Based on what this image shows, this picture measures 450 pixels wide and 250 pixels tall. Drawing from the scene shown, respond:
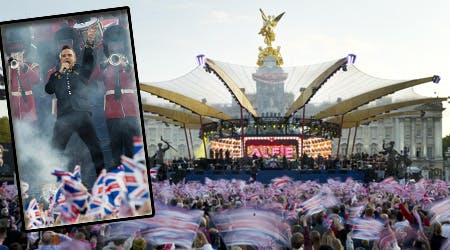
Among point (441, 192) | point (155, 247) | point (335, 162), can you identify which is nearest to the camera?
point (155, 247)

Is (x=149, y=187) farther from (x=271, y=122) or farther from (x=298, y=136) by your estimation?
(x=298, y=136)

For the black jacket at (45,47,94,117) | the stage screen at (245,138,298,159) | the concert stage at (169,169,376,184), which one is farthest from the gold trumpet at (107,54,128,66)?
the stage screen at (245,138,298,159)

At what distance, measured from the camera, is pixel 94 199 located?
12.1 feet

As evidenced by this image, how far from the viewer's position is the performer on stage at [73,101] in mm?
3689

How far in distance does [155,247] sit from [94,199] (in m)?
5.19

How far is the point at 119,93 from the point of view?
3.65m

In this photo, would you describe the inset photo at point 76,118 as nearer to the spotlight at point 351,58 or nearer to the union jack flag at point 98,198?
the union jack flag at point 98,198

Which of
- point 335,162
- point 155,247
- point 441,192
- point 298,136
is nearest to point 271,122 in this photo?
point 298,136

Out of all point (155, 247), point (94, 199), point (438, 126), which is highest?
point (94, 199)

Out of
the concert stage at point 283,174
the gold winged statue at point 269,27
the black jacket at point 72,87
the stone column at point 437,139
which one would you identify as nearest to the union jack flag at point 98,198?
the black jacket at point 72,87

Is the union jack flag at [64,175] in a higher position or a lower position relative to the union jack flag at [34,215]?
higher

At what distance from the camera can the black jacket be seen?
12.2ft

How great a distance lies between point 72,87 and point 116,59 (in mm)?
307

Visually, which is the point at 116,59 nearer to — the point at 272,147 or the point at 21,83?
the point at 21,83
